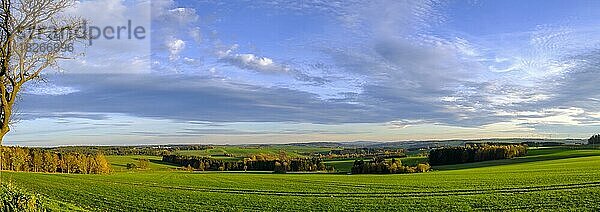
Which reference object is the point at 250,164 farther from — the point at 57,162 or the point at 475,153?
the point at 475,153

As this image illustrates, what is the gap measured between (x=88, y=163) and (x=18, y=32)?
9830 cm

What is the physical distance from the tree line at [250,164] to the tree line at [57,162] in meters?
31.0

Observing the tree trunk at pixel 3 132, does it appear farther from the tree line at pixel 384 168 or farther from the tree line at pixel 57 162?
the tree line at pixel 57 162

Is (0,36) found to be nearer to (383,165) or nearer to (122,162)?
(383,165)

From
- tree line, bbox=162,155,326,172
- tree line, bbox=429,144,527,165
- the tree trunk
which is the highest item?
the tree trunk

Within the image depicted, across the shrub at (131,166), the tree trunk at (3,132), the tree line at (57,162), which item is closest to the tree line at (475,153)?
the shrub at (131,166)

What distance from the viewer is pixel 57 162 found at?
102 meters

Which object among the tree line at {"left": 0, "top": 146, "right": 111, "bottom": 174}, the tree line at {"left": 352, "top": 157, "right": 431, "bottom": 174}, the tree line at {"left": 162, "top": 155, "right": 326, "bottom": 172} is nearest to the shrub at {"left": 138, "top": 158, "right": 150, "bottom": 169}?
the tree line at {"left": 162, "top": 155, "right": 326, "bottom": 172}

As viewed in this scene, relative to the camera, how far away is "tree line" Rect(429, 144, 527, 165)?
368 feet

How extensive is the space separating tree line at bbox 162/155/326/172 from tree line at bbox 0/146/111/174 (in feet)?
102

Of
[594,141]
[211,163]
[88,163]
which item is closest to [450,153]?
[594,141]

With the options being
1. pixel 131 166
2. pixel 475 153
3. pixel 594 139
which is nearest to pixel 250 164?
pixel 131 166

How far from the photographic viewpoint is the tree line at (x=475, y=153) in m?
112

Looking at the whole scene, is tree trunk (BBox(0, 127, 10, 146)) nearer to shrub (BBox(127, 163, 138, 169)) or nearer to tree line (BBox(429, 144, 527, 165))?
tree line (BBox(429, 144, 527, 165))
